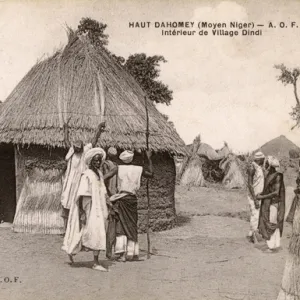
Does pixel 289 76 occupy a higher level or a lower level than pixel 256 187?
higher

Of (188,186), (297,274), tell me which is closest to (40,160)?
(297,274)

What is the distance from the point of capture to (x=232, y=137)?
6926 mm

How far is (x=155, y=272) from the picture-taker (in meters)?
5.56

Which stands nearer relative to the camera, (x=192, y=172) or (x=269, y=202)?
(x=269, y=202)

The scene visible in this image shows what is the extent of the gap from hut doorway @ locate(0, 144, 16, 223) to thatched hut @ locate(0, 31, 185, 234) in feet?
0.70

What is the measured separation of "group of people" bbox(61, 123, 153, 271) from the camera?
5328mm

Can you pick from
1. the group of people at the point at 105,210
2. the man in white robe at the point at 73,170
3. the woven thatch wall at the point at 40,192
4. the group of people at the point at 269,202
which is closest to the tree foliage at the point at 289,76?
the group of people at the point at 269,202

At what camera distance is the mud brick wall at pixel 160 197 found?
7.28 meters

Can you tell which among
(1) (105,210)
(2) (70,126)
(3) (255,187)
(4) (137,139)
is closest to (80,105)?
(2) (70,126)

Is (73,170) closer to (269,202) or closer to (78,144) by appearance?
(78,144)

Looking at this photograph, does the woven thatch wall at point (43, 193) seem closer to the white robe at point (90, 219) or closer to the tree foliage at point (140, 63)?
the tree foliage at point (140, 63)

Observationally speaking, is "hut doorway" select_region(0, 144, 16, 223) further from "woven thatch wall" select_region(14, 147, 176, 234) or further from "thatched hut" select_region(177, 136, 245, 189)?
"thatched hut" select_region(177, 136, 245, 189)

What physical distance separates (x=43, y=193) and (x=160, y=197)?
1649 millimetres

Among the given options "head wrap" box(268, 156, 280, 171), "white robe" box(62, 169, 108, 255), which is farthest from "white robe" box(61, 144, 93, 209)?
"head wrap" box(268, 156, 280, 171)
